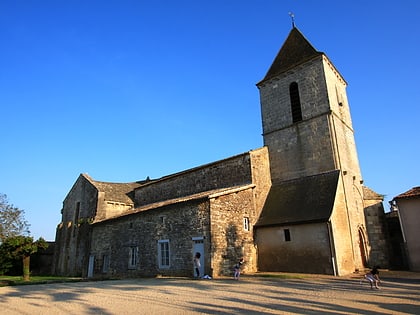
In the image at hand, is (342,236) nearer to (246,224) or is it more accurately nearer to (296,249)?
(296,249)

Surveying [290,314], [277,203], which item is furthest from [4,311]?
[277,203]

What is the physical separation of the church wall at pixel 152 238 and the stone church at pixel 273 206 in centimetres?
6

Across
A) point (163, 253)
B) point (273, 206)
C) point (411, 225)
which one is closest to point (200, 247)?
point (163, 253)

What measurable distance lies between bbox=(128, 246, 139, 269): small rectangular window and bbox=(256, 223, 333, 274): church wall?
7978mm

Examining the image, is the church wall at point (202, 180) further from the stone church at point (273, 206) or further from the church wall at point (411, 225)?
the church wall at point (411, 225)

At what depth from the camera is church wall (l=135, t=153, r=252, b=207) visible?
20047 mm

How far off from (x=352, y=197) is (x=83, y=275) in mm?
20490

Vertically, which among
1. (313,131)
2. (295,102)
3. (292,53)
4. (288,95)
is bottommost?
(313,131)

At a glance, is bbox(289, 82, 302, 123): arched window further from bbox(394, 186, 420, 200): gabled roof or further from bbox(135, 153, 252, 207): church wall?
bbox(394, 186, 420, 200): gabled roof

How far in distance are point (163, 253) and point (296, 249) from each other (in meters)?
7.60

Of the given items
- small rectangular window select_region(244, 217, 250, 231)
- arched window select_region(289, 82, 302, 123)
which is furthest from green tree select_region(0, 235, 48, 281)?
arched window select_region(289, 82, 302, 123)

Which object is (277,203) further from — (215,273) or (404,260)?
(404,260)

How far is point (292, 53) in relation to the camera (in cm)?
2328

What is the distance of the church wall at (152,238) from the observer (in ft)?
53.8
